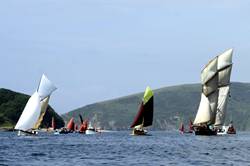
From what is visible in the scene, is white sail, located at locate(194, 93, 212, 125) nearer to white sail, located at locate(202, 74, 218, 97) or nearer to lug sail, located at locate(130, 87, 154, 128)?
white sail, located at locate(202, 74, 218, 97)

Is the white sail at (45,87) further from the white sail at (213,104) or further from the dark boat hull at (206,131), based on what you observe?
the white sail at (213,104)

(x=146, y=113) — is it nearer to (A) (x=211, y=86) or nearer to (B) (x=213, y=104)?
(B) (x=213, y=104)

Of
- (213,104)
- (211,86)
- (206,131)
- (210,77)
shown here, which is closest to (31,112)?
(206,131)

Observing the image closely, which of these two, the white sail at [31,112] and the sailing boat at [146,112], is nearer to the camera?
the white sail at [31,112]

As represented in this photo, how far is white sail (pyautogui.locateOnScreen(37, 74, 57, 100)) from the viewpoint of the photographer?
177000 millimetres

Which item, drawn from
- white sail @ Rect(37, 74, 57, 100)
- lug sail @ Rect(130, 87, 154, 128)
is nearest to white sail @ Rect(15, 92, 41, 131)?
white sail @ Rect(37, 74, 57, 100)

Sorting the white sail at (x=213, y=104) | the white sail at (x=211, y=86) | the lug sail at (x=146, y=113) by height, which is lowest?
the lug sail at (x=146, y=113)

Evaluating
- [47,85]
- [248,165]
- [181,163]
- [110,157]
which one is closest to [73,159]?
[110,157]

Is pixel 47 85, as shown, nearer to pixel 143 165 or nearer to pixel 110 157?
pixel 110 157

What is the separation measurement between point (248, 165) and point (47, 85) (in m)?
112

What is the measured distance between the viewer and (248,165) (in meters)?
73.8

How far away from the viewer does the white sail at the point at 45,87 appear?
177000 millimetres

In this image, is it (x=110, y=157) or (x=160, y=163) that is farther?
(x=110, y=157)

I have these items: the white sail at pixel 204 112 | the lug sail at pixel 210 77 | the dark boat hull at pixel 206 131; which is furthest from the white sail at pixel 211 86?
the dark boat hull at pixel 206 131
